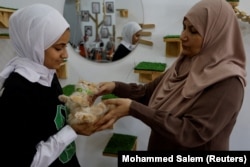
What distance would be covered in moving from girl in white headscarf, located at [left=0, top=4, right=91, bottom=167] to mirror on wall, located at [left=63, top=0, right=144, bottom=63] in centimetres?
84

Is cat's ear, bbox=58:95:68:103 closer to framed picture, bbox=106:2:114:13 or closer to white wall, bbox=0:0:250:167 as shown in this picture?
white wall, bbox=0:0:250:167

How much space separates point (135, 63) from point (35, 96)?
3.32ft

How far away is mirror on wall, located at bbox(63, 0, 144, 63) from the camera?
5.76 ft

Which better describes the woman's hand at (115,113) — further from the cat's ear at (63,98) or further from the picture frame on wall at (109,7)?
the picture frame on wall at (109,7)

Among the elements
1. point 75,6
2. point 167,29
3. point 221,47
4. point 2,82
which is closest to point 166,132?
point 221,47

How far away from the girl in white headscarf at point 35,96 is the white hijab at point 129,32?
2.72 ft

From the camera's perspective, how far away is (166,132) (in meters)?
0.94

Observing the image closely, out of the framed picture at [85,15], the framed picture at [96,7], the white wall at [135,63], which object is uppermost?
the framed picture at [96,7]

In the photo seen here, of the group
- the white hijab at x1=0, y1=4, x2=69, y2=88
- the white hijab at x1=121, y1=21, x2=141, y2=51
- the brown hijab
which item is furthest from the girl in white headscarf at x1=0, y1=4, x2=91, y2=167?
the white hijab at x1=121, y1=21, x2=141, y2=51

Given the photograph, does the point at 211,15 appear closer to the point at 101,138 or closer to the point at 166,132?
the point at 166,132

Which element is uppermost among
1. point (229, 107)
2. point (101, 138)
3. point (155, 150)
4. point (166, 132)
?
point (229, 107)

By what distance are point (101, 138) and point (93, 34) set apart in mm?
870

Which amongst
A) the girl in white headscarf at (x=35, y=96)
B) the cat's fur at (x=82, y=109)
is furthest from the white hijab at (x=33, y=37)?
the cat's fur at (x=82, y=109)

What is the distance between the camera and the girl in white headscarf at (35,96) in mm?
854
